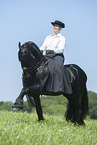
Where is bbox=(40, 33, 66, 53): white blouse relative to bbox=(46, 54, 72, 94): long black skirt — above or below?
above

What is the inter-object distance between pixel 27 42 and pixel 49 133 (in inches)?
118

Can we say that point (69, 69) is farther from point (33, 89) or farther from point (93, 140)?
point (93, 140)

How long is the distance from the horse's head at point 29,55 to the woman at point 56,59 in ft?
1.77

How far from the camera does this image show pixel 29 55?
812 centimetres

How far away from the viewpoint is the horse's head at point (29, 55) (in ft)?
26.3

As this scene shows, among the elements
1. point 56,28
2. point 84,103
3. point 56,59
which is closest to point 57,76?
point 56,59

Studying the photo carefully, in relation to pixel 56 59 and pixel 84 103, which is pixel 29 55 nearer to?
pixel 56 59

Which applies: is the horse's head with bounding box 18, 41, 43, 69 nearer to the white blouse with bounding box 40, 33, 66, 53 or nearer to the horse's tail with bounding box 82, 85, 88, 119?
the white blouse with bounding box 40, 33, 66, 53

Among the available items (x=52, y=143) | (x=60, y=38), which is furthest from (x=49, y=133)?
(x=60, y=38)

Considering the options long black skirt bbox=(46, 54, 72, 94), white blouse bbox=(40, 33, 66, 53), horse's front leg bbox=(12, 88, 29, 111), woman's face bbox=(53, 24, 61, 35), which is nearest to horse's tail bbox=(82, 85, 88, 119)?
long black skirt bbox=(46, 54, 72, 94)

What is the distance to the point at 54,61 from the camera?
8.75 m

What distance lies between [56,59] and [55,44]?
64cm

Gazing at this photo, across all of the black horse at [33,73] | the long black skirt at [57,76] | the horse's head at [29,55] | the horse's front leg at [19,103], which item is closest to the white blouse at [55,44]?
the long black skirt at [57,76]

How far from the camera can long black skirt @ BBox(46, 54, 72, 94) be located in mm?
8453
